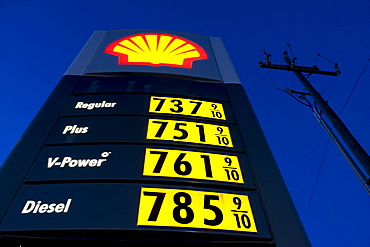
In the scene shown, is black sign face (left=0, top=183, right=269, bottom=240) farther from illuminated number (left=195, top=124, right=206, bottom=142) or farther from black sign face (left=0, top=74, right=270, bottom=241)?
illuminated number (left=195, top=124, right=206, bottom=142)

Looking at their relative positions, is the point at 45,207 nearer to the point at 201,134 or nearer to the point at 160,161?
the point at 160,161

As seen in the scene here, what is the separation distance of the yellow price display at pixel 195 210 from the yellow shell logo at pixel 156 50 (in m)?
2.87

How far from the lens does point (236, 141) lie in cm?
350

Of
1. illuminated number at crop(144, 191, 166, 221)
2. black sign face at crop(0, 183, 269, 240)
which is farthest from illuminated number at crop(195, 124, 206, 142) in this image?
illuminated number at crop(144, 191, 166, 221)

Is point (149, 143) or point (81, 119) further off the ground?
point (81, 119)

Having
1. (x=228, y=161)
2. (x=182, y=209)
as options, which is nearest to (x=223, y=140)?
(x=228, y=161)

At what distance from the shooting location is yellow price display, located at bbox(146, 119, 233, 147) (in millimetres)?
3377

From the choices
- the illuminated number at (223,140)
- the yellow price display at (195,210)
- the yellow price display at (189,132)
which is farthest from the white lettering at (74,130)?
the illuminated number at (223,140)

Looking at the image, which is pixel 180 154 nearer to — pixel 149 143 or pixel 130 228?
pixel 149 143

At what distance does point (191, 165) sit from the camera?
3016 millimetres

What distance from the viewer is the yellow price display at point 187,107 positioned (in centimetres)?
383

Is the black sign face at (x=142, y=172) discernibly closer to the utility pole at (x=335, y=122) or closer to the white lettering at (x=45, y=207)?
the white lettering at (x=45, y=207)

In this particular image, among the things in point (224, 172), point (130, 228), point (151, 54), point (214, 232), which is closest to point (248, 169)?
point (224, 172)

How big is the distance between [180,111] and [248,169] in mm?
1117
